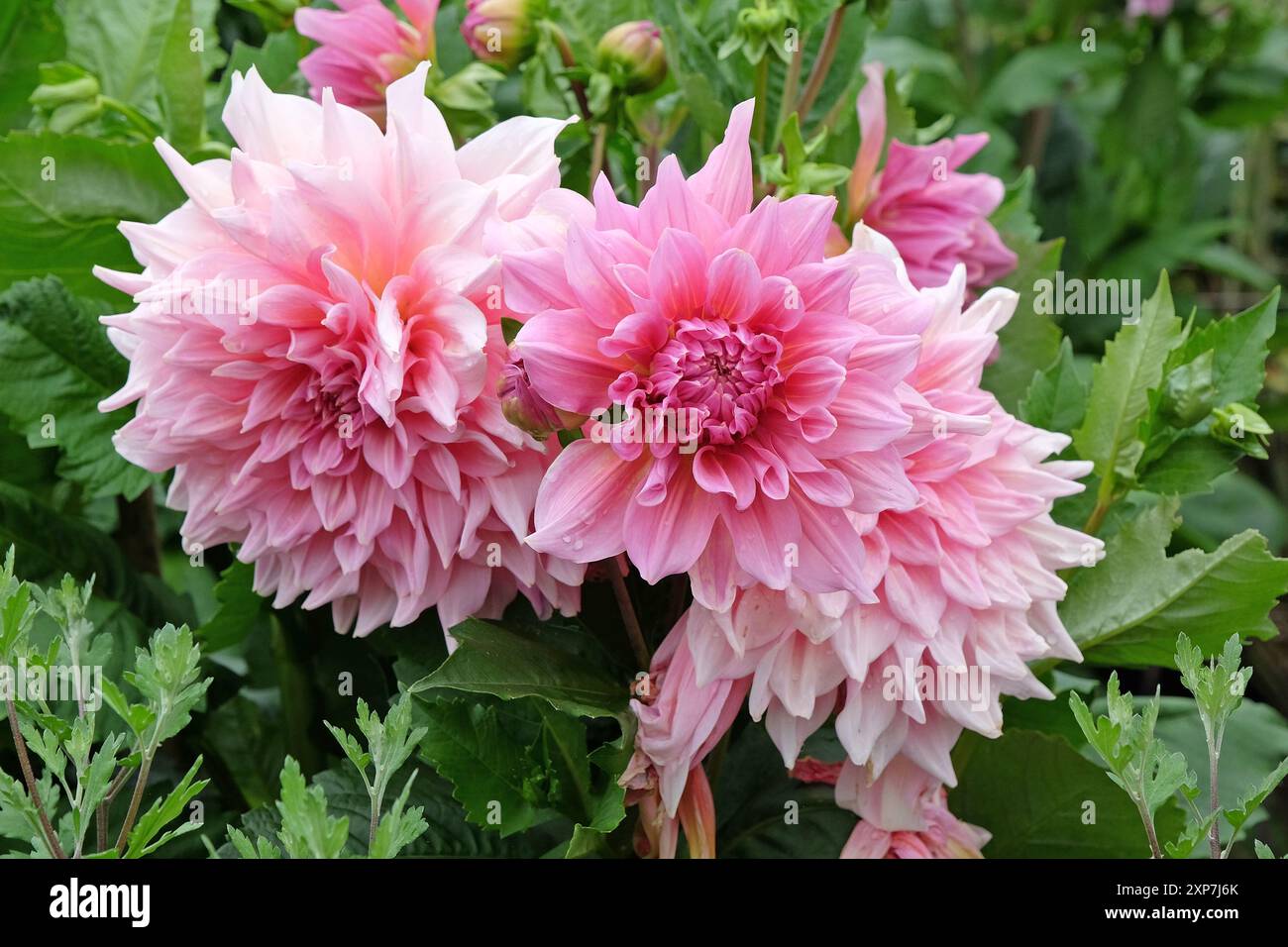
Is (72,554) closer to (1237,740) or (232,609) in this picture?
(232,609)

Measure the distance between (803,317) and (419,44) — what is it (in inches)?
10.0

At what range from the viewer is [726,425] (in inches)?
16.1

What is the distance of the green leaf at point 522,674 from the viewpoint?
17.3 inches

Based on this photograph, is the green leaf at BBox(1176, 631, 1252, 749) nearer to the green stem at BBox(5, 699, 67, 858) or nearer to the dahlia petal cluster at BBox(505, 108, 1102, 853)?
the dahlia petal cluster at BBox(505, 108, 1102, 853)

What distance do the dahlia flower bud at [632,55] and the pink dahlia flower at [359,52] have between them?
8 centimetres

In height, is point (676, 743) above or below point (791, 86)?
below

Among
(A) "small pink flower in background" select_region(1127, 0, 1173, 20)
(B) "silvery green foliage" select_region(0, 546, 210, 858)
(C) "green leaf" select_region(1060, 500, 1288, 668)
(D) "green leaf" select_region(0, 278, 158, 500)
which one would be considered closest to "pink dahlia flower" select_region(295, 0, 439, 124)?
(D) "green leaf" select_region(0, 278, 158, 500)

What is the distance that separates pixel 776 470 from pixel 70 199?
1.17ft

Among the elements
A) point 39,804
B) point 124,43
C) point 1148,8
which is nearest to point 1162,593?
point 39,804

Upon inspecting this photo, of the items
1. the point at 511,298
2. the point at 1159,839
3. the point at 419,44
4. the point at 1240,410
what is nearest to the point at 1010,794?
the point at 1159,839

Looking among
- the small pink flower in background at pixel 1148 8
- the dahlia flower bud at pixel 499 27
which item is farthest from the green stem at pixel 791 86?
the small pink flower in background at pixel 1148 8

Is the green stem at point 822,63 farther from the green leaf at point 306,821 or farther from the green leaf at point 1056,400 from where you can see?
the green leaf at point 306,821

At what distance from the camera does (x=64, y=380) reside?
1.89 feet
